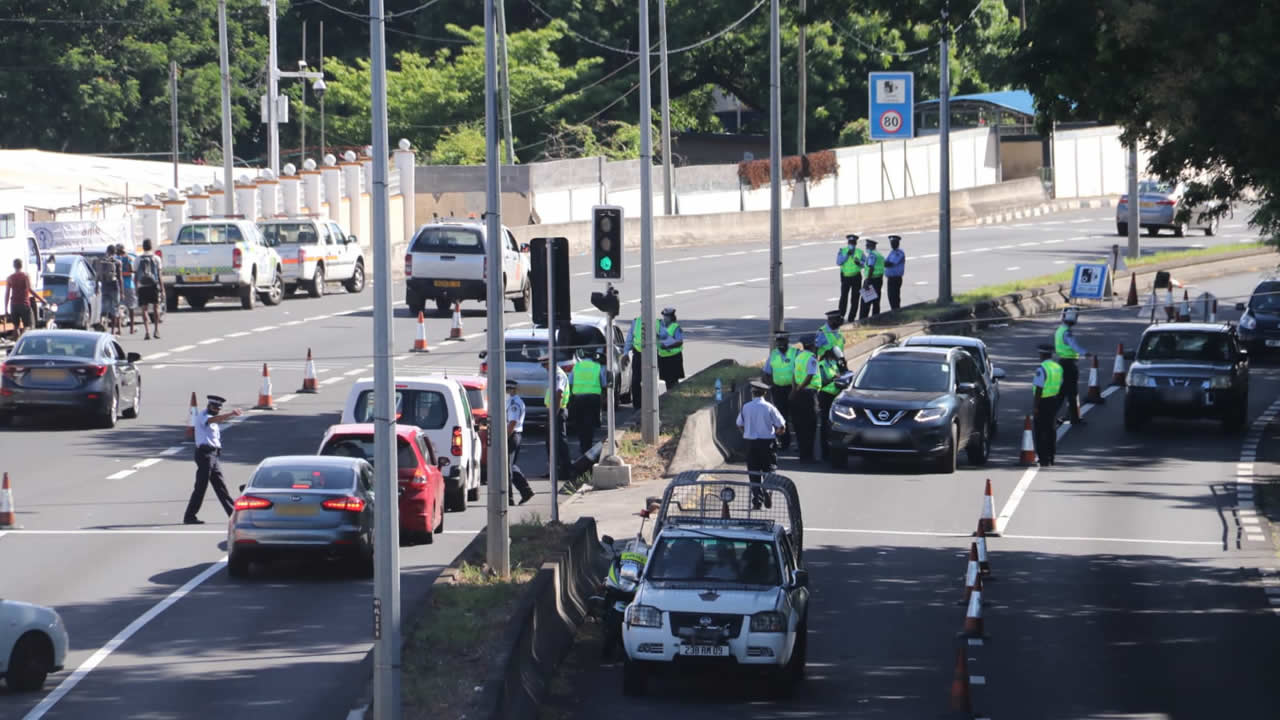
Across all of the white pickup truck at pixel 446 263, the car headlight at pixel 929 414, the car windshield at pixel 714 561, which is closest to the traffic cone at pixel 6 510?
the car windshield at pixel 714 561

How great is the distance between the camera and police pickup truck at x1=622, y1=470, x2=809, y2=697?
47.5 ft

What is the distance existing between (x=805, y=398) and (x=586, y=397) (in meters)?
3.17

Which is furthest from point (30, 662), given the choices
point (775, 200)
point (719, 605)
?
point (775, 200)

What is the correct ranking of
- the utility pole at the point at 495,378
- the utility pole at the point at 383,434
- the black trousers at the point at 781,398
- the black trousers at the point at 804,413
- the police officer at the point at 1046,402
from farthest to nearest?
the black trousers at the point at 781,398
the black trousers at the point at 804,413
the police officer at the point at 1046,402
the utility pole at the point at 495,378
the utility pole at the point at 383,434

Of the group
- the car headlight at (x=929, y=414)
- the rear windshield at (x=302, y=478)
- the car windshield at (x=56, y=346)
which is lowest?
the rear windshield at (x=302, y=478)

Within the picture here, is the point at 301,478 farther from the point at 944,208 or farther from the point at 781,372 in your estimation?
the point at 944,208

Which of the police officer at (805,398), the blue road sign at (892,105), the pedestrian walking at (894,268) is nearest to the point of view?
the police officer at (805,398)

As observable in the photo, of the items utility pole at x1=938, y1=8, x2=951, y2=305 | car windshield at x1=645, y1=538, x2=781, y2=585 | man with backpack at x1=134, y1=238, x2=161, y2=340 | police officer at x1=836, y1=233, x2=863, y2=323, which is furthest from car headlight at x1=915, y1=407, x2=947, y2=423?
man with backpack at x1=134, y1=238, x2=161, y2=340

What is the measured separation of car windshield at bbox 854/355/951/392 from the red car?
7717mm

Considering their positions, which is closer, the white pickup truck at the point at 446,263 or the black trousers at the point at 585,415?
the black trousers at the point at 585,415

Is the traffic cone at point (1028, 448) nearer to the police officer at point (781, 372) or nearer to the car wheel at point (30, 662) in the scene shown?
the police officer at point (781, 372)

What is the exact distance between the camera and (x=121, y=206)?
57875mm

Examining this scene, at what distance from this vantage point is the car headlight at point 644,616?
47.6 feet

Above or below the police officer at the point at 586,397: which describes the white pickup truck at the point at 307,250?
above
